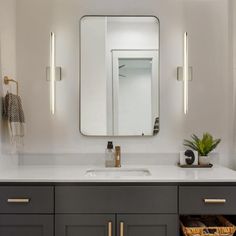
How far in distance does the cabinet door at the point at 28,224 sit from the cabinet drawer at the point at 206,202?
2.55 feet

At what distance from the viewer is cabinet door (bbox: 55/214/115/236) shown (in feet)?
5.09

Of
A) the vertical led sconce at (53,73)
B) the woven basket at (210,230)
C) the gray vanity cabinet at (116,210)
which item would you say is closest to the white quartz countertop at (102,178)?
the gray vanity cabinet at (116,210)

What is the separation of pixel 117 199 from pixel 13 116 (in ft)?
3.04

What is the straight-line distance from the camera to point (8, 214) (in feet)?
5.14

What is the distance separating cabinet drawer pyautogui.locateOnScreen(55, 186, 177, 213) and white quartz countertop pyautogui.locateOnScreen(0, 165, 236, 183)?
50 mm

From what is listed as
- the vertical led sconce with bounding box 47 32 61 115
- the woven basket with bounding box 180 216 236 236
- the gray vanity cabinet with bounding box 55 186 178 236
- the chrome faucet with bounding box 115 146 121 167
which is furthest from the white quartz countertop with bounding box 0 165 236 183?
the vertical led sconce with bounding box 47 32 61 115

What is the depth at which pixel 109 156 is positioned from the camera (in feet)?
6.65

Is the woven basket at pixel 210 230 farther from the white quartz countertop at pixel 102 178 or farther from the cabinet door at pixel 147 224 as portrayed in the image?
the white quartz countertop at pixel 102 178

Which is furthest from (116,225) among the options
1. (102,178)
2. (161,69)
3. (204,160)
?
(161,69)

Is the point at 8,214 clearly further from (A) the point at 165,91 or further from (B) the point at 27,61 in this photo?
(A) the point at 165,91

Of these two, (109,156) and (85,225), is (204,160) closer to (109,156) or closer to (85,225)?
(109,156)

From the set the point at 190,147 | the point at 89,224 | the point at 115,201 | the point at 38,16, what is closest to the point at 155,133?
the point at 190,147

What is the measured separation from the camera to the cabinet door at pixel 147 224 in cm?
155

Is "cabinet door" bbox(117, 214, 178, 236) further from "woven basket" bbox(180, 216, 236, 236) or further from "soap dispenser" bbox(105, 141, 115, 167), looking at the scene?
"soap dispenser" bbox(105, 141, 115, 167)
